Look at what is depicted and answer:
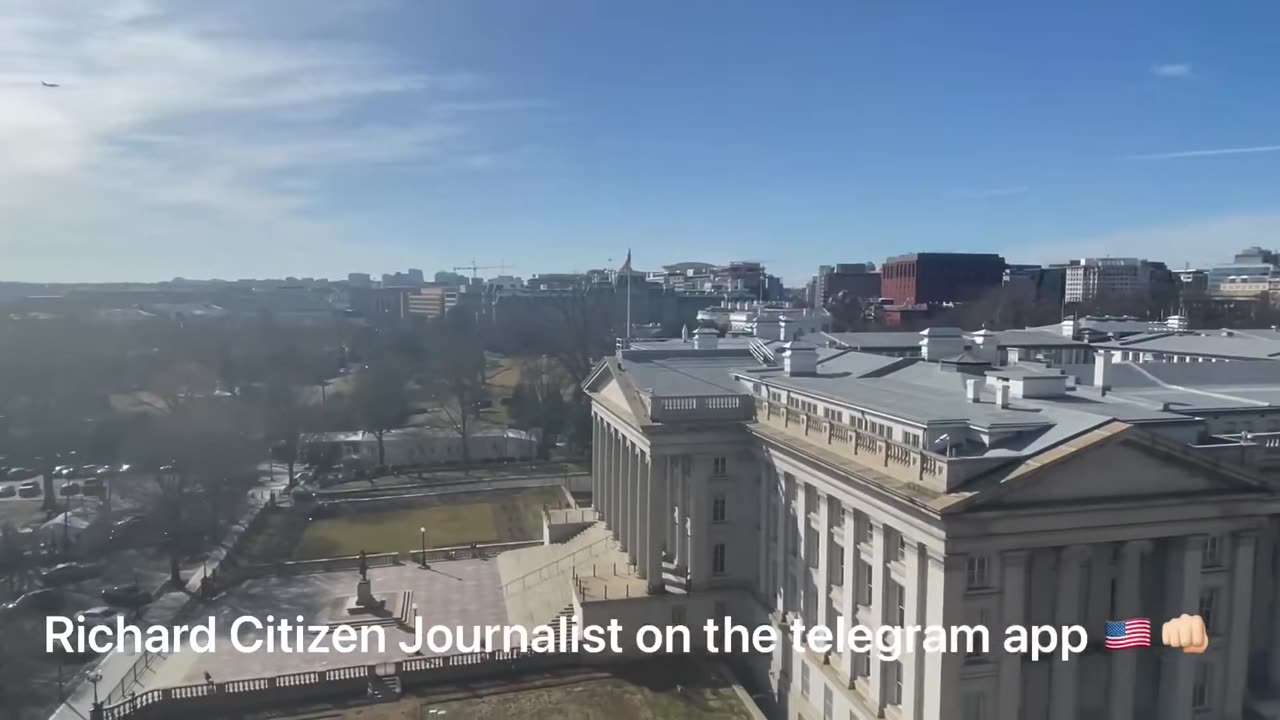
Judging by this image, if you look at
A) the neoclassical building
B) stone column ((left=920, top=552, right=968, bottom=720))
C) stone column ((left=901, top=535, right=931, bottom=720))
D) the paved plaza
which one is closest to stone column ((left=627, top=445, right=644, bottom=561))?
the neoclassical building

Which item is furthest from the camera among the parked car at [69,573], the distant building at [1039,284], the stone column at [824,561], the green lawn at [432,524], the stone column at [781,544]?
the distant building at [1039,284]

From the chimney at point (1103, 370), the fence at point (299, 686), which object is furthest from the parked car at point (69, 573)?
the chimney at point (1103, 370)

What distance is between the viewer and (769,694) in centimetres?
3531

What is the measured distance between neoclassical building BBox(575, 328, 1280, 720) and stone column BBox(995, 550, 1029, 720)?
1.8 inches

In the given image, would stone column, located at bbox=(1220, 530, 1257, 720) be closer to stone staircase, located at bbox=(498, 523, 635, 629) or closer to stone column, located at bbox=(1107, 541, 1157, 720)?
stone column, located at bbox=(1107, 541, 1157, 720)

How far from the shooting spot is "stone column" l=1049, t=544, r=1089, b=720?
78.4 ft

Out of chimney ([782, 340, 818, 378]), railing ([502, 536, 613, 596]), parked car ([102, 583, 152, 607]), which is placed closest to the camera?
chimney ([782, 340, 818, 378])

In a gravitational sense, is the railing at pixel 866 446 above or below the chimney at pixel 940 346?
below

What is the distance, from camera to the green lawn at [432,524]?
180ft

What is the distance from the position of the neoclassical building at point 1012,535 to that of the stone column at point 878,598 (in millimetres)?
68

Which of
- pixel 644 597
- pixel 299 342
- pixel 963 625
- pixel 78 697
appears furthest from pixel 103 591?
pixel 299 342

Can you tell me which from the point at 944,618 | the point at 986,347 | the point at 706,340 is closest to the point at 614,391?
the point at 706,340

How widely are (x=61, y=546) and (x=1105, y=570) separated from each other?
55.6 m

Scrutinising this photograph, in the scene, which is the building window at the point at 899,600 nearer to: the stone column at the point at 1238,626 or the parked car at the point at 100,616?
the stone column at the point at 1238,626
